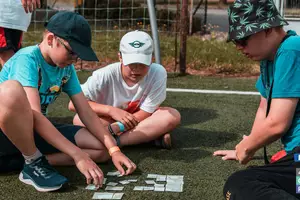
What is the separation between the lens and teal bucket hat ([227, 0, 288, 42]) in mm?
1989

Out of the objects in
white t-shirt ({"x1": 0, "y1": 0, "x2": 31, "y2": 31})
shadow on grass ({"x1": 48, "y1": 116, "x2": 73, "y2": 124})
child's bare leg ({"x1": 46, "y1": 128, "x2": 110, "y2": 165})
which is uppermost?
white t-shirt ({"x1": 0, "y1": 0, "x2": 31, "y2": 31})

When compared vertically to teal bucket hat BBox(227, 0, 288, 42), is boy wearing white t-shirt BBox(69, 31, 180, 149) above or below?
below

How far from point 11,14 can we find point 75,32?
1.31 meters

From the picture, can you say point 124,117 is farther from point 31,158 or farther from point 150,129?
point 31,158

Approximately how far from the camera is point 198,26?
1158cm

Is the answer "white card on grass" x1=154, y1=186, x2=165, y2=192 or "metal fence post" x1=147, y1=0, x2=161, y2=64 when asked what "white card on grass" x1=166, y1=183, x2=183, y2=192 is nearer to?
"white card on grass" x1=154, y1=186, x2=165, y2=192

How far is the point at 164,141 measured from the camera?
9.95 feet

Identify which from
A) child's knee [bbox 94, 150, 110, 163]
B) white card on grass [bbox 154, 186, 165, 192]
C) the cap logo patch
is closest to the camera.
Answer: white card on grass [bbox 154, 186, 165, 192]

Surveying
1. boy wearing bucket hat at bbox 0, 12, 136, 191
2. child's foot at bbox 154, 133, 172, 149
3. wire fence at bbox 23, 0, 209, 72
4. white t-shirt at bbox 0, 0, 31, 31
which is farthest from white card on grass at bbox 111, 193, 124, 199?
wire fence at bbox 23, 0, 209, 72

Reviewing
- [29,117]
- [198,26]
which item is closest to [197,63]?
[29,117]

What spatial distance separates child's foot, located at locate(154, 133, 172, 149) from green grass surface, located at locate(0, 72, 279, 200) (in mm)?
40

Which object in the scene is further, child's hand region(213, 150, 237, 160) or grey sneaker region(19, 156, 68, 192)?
child's hand region(213, 150, 237, 160)

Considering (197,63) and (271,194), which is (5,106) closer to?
(271,194)

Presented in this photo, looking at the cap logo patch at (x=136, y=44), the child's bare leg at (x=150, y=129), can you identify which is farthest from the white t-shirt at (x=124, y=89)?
the cap logo patch at (x=136, y=44)
